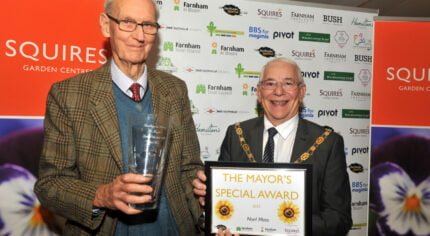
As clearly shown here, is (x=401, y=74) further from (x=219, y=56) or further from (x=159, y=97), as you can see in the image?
(x=159, y=97)

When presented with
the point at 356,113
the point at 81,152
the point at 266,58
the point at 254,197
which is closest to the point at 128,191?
the point at 81,152

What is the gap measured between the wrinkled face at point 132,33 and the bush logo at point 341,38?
2.66 meters

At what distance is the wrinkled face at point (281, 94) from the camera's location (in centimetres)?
258

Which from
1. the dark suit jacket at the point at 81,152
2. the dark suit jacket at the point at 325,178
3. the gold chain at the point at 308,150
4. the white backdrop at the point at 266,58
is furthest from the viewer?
the white backdrop at the point at 266,58

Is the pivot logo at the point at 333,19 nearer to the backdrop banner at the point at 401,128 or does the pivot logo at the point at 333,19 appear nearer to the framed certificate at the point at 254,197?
the backdrop banner at the point at 401,128

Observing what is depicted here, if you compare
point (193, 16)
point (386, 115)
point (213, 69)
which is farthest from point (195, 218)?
point (386, 115)

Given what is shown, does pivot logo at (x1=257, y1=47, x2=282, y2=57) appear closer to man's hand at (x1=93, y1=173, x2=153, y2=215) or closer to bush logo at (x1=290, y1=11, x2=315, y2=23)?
bush logo at (x1=290, y1=11, x2=315, y2=23)

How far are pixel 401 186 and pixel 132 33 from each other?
3368 millimetres

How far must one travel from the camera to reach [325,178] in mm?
2377

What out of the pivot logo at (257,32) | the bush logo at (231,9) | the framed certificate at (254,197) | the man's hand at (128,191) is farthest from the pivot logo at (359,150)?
the man's hand at (128,191)

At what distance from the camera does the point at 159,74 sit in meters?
2.32

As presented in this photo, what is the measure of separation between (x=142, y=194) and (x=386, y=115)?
3.38 metres

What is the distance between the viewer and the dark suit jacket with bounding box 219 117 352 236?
2301mm

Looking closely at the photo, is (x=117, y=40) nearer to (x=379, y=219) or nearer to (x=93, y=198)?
(x=93, y=198)
